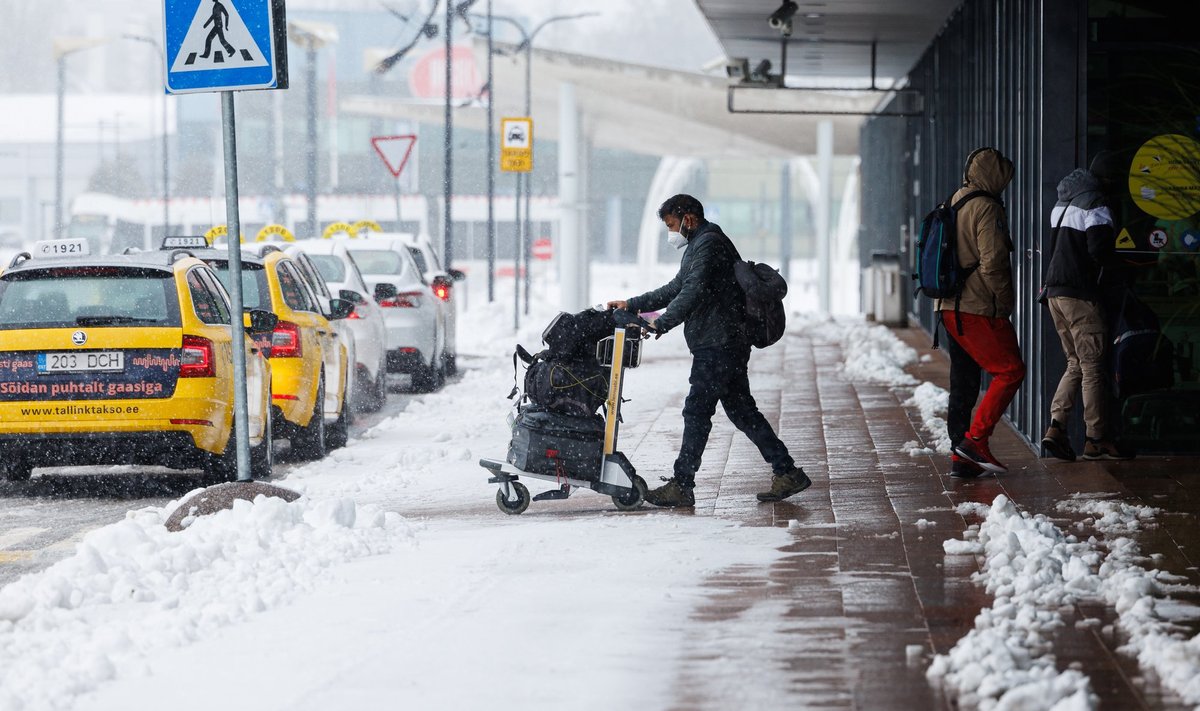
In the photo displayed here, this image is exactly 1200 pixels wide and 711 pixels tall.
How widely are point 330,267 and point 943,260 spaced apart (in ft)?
28.3

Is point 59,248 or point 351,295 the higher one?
point 59,248

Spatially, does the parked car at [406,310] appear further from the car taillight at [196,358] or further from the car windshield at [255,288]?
the car taillight at [196,358]

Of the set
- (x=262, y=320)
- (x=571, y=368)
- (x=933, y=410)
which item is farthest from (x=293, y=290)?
(x=933, y=410)

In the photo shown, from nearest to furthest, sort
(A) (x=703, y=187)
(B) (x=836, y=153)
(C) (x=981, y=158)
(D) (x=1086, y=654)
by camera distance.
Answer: (D) (x=1086, y=654) → (C) (x=981, y=158) → (B) (x=836, y=153) → (A) (x=703, y=187)

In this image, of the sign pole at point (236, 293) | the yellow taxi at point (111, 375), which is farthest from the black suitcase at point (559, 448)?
the yellow taxi at point (111, 375)

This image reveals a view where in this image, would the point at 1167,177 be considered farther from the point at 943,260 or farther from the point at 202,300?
the point at 202,300

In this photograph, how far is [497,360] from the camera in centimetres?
2439

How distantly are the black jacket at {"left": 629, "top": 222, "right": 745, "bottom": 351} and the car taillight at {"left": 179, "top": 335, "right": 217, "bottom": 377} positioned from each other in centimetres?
297

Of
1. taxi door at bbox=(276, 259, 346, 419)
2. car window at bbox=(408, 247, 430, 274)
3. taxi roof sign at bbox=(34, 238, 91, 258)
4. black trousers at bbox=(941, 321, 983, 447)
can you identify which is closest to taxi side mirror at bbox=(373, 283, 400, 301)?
taxi door at bbox=(276, 259, 346, 419)

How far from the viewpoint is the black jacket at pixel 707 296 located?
908cm

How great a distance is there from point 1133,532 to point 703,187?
286 feet

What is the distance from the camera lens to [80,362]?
10586mm

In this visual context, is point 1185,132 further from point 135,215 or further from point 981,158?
point 135,215

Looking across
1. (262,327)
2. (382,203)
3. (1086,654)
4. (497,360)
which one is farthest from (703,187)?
(1086,654)
